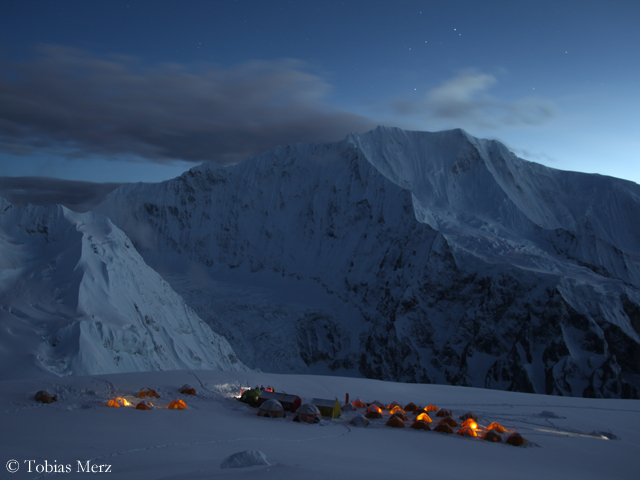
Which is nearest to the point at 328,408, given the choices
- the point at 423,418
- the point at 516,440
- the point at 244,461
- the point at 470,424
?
the point at 423,418

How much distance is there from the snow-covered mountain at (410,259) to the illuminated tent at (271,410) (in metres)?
48.2

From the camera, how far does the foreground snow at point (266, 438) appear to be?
12.2m

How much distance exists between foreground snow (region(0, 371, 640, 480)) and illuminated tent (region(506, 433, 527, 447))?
310 millimetres

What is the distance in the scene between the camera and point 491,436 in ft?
65.5

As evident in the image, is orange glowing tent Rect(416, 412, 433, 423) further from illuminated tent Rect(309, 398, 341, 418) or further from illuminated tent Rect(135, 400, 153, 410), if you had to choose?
illuminated tent Rect(135, 400, 153, 410)

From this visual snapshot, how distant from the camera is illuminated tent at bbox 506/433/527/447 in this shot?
19391 mm

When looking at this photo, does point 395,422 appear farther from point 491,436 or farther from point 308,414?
point 491,436

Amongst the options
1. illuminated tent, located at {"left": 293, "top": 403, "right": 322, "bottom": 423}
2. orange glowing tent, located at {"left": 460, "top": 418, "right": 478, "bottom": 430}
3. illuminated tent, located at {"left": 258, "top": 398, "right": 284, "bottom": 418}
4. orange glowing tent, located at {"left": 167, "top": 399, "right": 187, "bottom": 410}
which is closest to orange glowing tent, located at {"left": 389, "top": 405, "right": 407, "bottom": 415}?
orange glowing tent, located at {"left": 460, "top": 418, "right": 478, "bottom": 430}

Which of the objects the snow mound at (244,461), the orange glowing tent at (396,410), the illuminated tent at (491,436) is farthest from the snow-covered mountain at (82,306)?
the illuminated tent at (491,436)

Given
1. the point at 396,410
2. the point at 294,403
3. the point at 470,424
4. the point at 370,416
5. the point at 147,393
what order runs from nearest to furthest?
the point at 470,424 < the point at 147,393 < the point at 294,403 < the point at 370,416 < the point at 396,410

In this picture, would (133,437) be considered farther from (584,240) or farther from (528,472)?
(584,240)

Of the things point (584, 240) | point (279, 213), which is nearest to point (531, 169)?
point (584, 240)

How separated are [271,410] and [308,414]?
1.83m

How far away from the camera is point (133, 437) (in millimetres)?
15102
